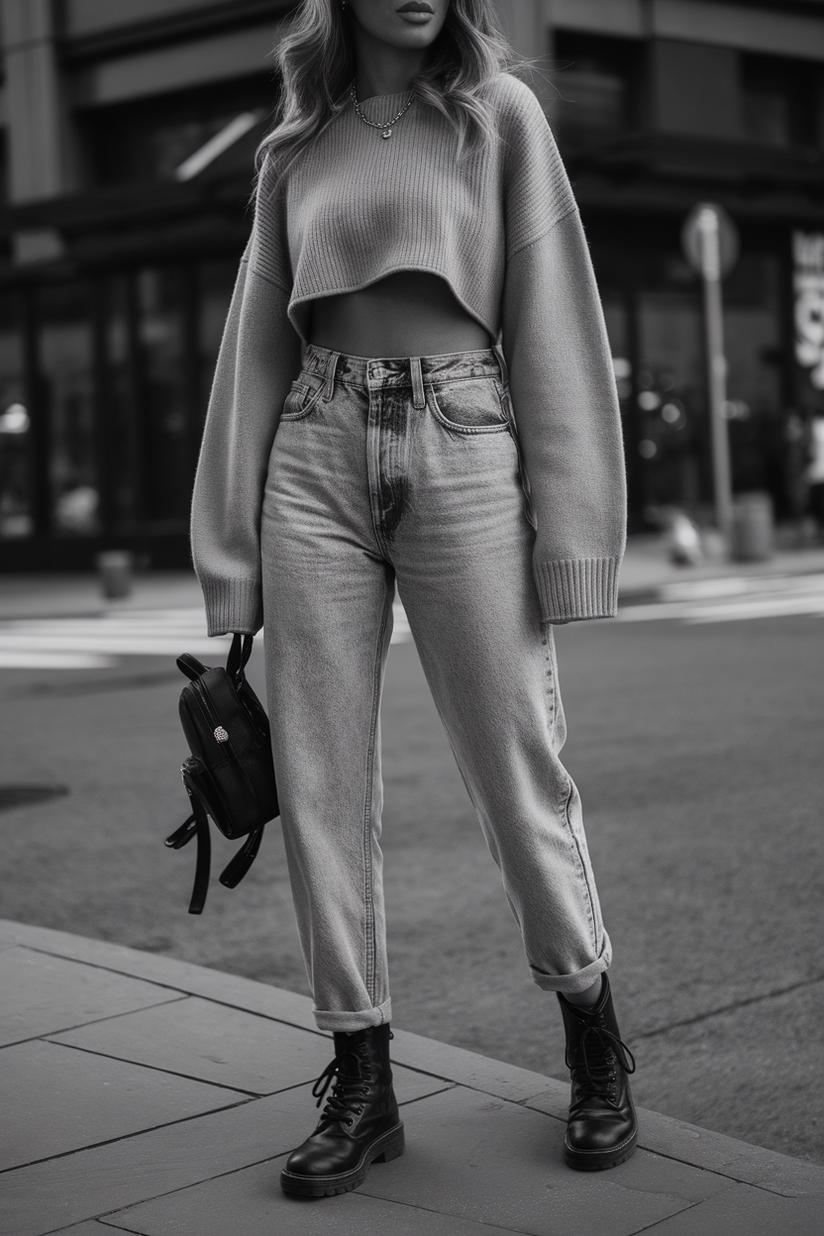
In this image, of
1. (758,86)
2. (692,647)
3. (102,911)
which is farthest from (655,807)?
(758,86)

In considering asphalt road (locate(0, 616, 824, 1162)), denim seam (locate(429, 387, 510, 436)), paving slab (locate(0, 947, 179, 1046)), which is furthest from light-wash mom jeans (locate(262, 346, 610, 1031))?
paving slab (locate(0, 947, 179, 1046))

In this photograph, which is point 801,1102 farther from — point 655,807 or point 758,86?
point 758,86

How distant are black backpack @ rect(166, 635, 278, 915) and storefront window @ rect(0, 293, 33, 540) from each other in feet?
73.7

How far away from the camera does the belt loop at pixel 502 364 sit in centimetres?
293

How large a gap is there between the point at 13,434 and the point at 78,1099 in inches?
892

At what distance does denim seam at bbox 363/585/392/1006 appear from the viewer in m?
2.95

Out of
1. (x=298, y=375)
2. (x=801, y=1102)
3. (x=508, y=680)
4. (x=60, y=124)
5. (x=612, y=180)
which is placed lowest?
(x=801, y=1102)

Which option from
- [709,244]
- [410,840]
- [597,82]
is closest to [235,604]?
[410,840]

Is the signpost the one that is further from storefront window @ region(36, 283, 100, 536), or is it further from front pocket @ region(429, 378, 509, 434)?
front pocket @ region(429, 378, 509, 434)

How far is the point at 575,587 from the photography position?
2.83 m

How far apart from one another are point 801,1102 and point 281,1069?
1.01 meters

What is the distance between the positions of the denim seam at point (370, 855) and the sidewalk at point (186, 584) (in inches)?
499

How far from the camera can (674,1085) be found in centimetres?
349

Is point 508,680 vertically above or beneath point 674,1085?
above
